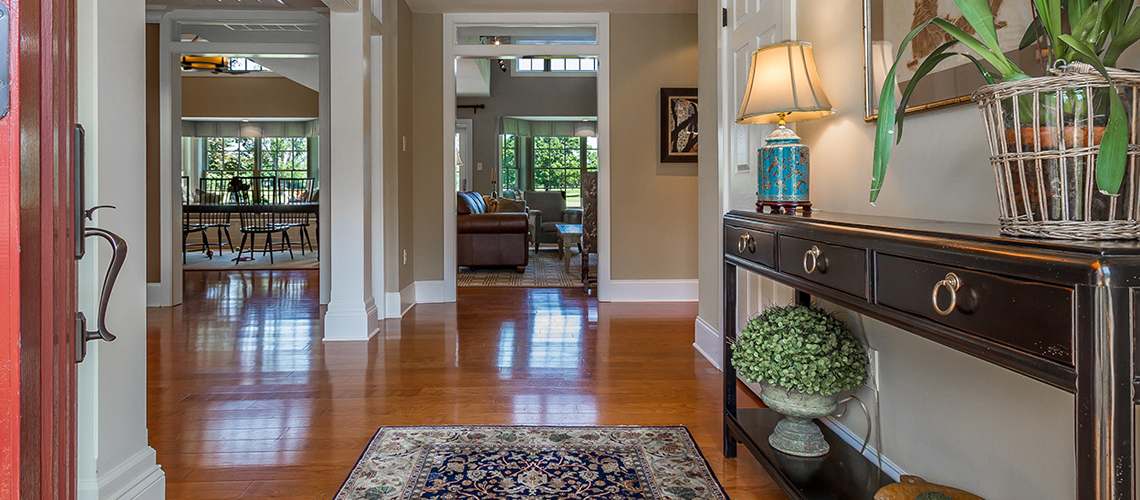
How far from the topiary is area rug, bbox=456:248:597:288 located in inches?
175

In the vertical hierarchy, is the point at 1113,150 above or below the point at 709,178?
below

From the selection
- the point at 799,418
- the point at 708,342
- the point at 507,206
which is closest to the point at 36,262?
the point at 799,418

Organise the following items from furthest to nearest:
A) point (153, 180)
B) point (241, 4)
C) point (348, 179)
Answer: point (153, 180), point (241, 4), point (348, 179)

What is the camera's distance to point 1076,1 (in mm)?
868

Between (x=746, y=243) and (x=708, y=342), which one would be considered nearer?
(x=746, y=243)

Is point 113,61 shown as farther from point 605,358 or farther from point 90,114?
point 605,358

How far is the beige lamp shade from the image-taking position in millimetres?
1893

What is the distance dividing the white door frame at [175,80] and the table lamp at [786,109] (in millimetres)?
3837

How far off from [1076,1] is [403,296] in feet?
14.8

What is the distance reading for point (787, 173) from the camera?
1870 millimetres

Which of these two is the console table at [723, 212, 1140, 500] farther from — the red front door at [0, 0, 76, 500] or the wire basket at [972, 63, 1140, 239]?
the red front door at [0, 0, 76, 500]

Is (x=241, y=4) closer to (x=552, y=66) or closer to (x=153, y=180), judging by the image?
(x=153, y=180)

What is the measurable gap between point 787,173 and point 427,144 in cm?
402

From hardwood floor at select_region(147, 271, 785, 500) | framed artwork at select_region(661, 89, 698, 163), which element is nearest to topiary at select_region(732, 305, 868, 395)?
hardwood floor at select_region(147, 271, 785, 500)
